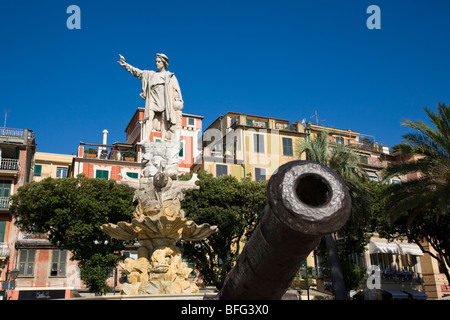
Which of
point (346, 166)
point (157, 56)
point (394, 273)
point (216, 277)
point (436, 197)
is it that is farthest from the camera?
point (394, 273)

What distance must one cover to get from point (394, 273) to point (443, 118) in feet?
89.6

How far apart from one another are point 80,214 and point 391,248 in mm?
27068

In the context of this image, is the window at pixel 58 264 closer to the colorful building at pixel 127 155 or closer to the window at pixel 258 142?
the colorful building at pixel 127 155

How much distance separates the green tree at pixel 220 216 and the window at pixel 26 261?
58.1 feet

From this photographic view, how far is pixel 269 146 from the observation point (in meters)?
44.6

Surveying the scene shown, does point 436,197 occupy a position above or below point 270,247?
above

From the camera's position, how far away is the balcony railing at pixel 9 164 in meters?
39.8

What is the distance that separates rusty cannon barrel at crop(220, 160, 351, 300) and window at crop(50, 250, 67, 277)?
4071cm

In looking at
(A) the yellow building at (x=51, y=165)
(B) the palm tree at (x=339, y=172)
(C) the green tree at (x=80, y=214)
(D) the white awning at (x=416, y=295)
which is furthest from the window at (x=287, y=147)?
(A) the yellow building at (x=51, y=165)

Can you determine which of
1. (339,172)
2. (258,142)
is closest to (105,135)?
(258,142)

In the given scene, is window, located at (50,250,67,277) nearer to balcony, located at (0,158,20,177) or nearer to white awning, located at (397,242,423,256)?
balcony, located at (0,158,20,177)
